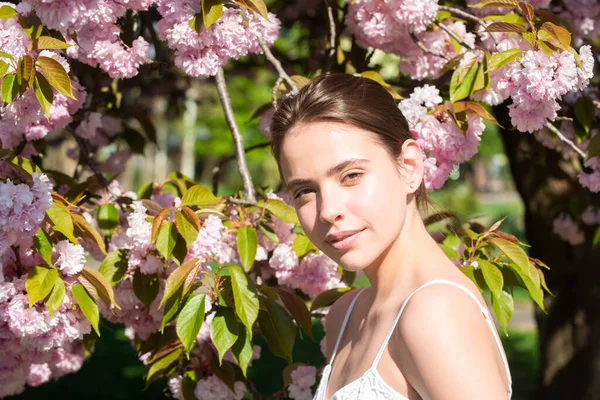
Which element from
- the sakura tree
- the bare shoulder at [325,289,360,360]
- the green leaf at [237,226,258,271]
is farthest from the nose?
the green leaf at [237,226,258,271]

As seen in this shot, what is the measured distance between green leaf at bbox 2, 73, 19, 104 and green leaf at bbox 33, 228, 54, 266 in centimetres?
40

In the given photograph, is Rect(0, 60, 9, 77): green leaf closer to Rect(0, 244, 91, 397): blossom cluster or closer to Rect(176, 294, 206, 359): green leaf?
Rect(0, 244, 91, 397): blossom cluster

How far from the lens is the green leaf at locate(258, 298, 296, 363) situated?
2344mm

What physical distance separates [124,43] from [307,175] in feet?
3.41

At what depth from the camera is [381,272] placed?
187cm

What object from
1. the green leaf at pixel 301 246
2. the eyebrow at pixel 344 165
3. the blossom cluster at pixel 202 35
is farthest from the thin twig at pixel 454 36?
the eyebrow at pixel 344 165

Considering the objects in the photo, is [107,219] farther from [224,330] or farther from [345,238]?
[345,238]

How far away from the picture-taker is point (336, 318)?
7.36 feet

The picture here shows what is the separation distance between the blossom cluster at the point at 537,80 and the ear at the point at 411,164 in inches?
22.0

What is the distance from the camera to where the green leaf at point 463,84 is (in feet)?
8.00

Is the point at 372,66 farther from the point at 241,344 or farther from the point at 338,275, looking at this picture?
the point at 241,344

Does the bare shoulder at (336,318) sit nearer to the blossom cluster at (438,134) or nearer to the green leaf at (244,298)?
the green leaf at (244,298)

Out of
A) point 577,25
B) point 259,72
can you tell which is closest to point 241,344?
point 577,25

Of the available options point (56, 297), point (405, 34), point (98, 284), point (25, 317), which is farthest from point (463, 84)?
point (25, 317)
